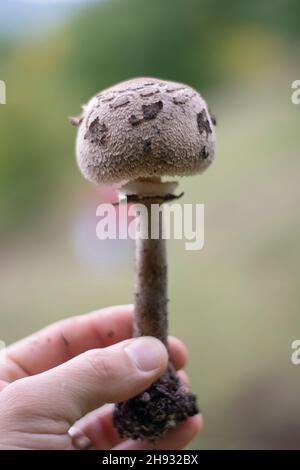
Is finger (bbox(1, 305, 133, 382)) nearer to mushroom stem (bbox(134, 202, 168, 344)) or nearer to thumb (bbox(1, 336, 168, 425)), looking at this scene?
mushroom stem (bbox(134, 202, 168, 344))

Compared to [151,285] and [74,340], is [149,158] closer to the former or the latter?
[151,285]

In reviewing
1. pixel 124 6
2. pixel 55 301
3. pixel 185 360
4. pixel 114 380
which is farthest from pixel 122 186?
pixel 124 6

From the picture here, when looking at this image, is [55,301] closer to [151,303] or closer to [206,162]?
[151,303]

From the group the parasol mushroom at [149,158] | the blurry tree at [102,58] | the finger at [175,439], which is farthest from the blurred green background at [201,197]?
the parasol mushroom at [149,158]

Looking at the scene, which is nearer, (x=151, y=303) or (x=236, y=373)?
(x=151, y=303)

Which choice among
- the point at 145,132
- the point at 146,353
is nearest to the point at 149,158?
the point at 145,132

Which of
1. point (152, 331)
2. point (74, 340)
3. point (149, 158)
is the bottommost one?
point (74, 340)

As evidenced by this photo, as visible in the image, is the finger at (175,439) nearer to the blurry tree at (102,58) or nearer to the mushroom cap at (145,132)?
the mushroom cap at (145,132)
